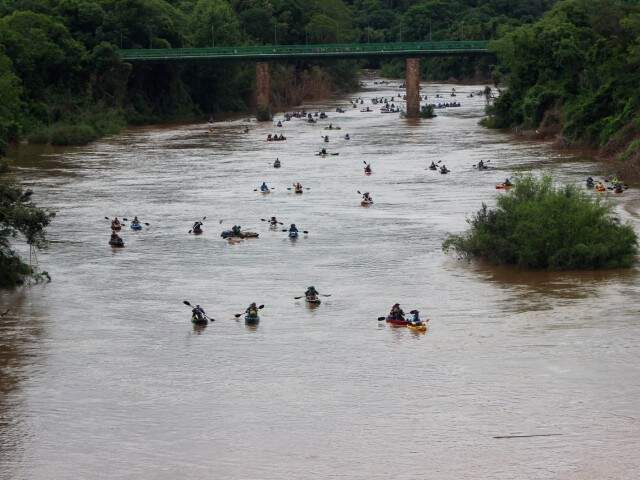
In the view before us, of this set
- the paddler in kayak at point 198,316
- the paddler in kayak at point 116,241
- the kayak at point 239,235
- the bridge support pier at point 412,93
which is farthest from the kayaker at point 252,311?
the bridge support pier at point 412,93

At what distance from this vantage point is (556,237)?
48750 millimetres

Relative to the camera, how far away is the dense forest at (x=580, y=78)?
8425cm

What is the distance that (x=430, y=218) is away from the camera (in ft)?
200

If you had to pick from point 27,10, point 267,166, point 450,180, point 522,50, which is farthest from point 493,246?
point 27,10

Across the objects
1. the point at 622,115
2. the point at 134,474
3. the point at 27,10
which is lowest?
the point at 134,474

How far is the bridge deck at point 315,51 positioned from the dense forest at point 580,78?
1002cm

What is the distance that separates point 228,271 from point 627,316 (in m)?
17.1

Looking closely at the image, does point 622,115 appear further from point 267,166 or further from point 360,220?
point 360,220

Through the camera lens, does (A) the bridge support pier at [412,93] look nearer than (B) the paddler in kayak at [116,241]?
No

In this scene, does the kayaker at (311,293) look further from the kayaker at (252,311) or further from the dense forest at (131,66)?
the dense forest at (131,66)

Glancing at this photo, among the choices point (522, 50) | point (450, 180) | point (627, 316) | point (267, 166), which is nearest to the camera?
point (627, 316)

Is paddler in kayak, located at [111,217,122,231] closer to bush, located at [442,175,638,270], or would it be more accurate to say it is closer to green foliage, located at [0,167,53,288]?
green foliage, located at [0,167,53,288]

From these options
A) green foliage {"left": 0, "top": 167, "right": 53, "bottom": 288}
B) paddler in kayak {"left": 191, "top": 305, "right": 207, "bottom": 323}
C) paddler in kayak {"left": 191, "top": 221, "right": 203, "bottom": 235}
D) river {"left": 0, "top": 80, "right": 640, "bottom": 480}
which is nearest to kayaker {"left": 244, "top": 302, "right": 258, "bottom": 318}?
river {"left": 0, "top": 80, "right": 640, "bottom": 480}

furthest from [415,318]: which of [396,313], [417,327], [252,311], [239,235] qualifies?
[239,235]
